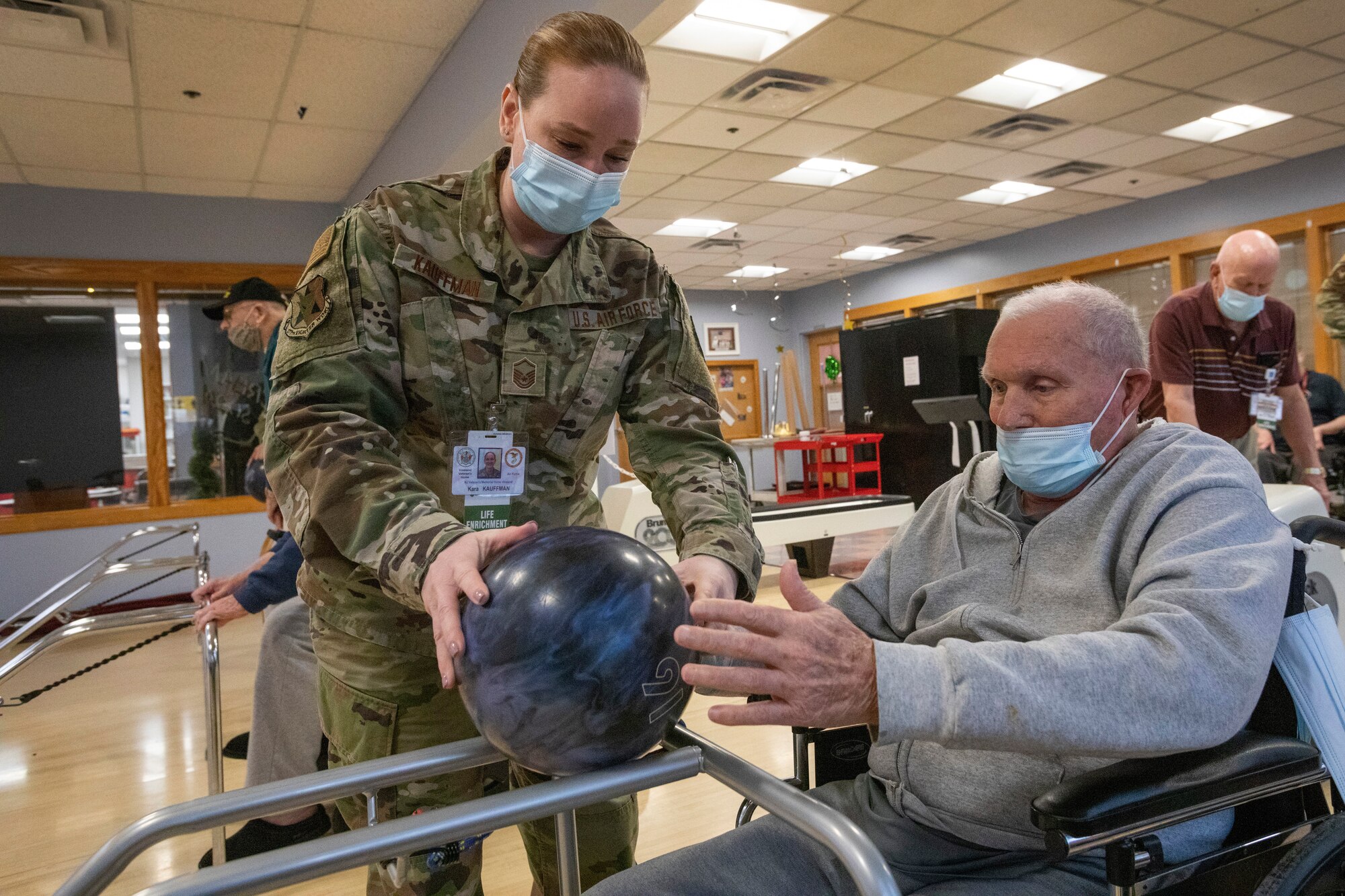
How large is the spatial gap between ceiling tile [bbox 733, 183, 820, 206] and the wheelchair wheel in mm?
6677

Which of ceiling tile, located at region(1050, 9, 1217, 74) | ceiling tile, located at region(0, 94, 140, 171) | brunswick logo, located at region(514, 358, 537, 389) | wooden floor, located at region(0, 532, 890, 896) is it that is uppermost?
ceiling tile, located at region(0, 94, 140, 171)

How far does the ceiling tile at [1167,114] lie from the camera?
18.9 feet

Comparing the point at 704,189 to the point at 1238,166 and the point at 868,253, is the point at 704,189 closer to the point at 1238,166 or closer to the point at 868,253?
the point at 868,253

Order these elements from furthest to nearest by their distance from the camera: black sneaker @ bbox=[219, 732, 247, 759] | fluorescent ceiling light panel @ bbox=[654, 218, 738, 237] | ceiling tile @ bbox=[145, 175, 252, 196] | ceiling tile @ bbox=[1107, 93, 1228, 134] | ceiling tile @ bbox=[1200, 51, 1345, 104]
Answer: fluorescent ceiling light panel @ bbox=[654, 218, 738, 237] → ceiling tile @ bbox=[145, 175, 252, 196] → ceiling tile @ bbox=[1107, 93, 1228, 134] → ceiling tile @ bbox=[1200, 51, 1345, 104] → black sneaker @ bbox=[219, 732, 247, 759]

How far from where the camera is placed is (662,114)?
541cm

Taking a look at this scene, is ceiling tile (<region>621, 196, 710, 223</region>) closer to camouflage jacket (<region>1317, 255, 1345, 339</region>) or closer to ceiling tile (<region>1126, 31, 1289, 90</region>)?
ceiling tile (<region>1126, 31, 1289, 90</region>)

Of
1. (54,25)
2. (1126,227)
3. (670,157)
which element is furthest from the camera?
(1126,227)

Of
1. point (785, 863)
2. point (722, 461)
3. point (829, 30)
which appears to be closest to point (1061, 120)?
point (829, 30)

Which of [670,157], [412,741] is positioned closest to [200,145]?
[670,157]

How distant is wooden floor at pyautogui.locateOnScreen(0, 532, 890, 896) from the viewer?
7.97ft

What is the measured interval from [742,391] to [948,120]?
7.39 m

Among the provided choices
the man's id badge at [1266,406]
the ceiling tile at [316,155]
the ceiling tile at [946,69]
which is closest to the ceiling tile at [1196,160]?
the ceiling tile at [946,69]

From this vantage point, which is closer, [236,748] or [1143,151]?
[236,748]

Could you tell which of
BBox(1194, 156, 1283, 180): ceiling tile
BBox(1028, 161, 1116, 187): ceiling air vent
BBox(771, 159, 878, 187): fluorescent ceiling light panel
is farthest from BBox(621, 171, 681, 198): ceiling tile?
BBox(1194, 156, 1283, 180): ceiling tile
